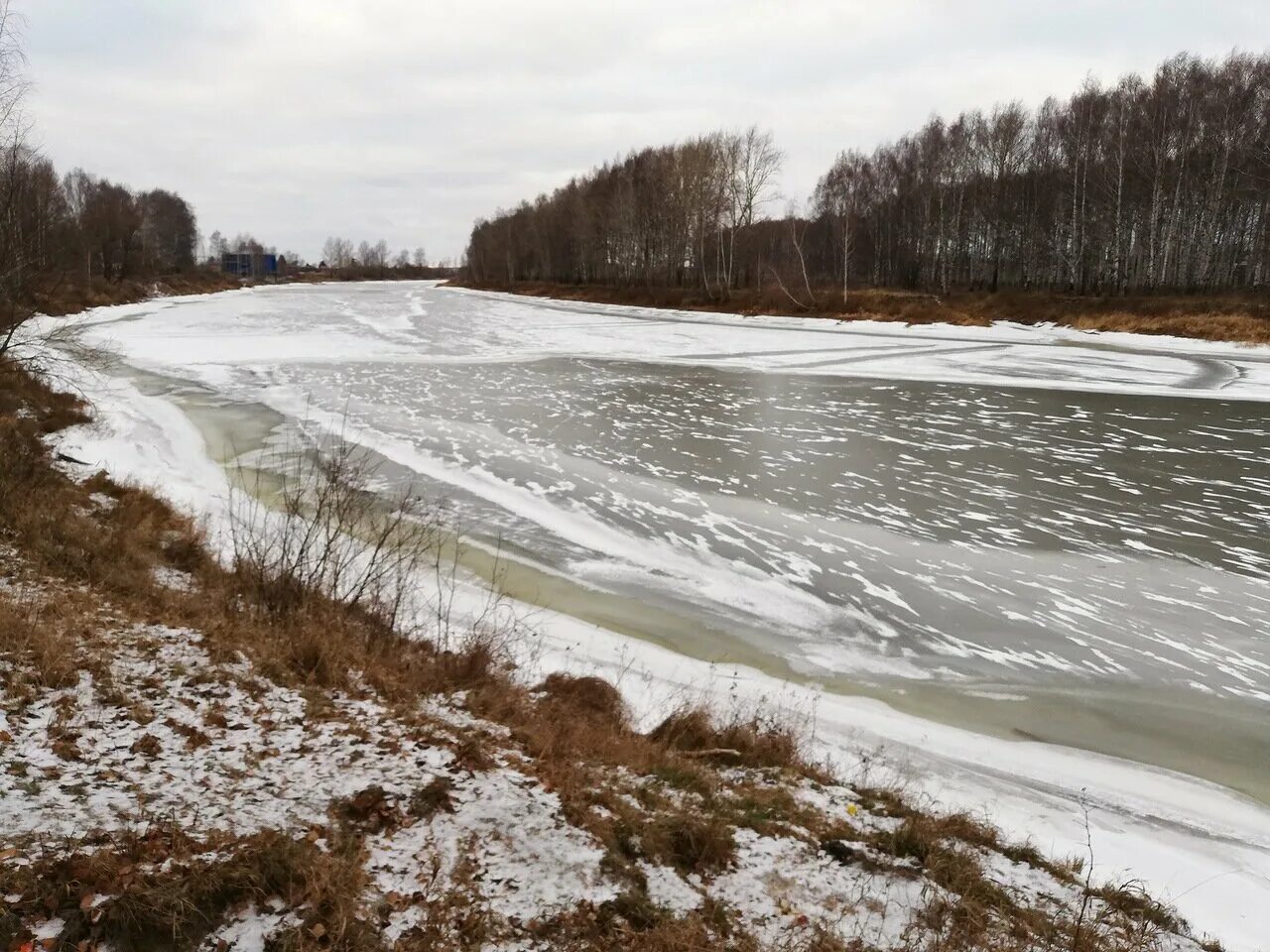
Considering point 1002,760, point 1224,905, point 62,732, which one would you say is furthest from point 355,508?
point 1224,905

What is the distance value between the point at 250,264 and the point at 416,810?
574ft

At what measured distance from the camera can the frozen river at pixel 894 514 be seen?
6.59 meters

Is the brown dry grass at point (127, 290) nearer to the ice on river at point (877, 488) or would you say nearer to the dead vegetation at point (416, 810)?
the ice on river at point (877, 488)

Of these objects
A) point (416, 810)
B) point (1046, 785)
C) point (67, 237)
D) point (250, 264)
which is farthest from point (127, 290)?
point (250, 264)

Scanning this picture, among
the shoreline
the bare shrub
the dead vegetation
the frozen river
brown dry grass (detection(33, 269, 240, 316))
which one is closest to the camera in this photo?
the dead vegetation

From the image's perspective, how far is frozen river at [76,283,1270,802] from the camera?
659 centimetres

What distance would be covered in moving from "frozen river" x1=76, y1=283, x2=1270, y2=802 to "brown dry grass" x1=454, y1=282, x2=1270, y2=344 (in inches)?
394

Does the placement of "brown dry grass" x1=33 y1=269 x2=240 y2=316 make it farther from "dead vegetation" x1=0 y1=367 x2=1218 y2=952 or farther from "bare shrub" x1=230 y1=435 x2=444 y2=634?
"dead vegetation" x1=0 y1=367 x2=1218 y2=952

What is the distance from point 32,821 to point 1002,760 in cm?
573

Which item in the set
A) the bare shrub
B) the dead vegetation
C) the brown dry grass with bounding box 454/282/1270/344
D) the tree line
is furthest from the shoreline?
the brown dry grass with bounding box 454/282/1270/344

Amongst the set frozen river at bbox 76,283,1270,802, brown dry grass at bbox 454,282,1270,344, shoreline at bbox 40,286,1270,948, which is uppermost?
brown dry grass at bbox 454,282,1270,344

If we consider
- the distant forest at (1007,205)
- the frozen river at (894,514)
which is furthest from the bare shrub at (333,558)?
the distant forest at (1007,205)

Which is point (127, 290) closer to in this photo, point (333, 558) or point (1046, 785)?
point (333, 558)

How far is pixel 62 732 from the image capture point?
145 inches
